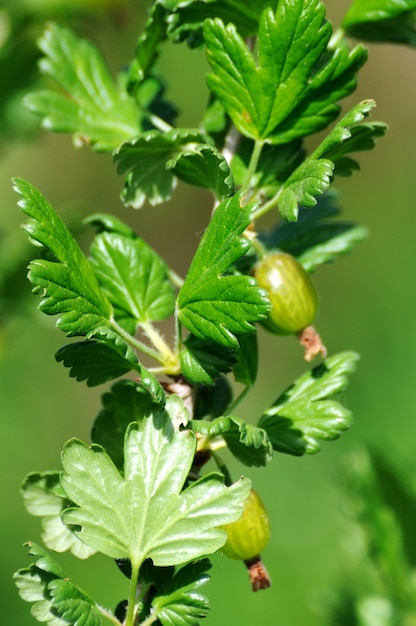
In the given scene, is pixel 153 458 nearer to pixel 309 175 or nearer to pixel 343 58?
pixel 309 175

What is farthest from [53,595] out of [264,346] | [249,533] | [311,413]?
[264,346]

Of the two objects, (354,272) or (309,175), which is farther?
(354,272)

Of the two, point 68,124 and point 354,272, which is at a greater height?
point 68,124

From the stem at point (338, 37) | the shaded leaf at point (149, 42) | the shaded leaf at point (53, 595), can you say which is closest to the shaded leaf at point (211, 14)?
the shaded leaf at point (149, 42)

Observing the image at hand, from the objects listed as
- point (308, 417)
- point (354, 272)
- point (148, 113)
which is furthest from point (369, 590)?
point (354, 272)

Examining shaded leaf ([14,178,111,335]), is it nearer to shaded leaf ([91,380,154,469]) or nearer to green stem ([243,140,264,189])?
shaded leaf ([91,380,154,469])

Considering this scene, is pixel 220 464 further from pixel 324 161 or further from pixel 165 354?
pixel 324 161

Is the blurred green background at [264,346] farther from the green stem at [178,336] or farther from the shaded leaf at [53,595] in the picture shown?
the shaded leaf at [53,595]
